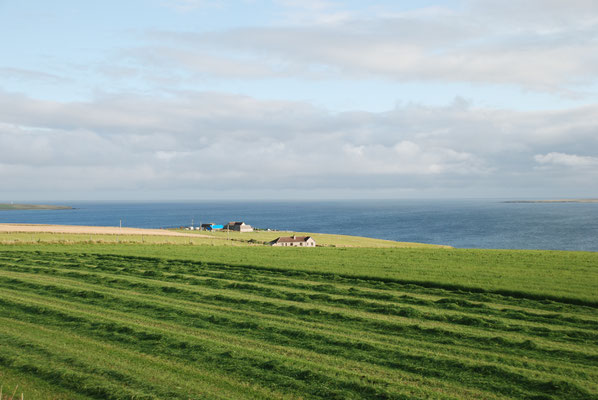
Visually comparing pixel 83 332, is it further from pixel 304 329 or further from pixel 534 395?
pixel 534 395

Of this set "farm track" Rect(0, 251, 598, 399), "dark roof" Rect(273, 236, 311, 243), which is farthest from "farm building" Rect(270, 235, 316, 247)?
"farm track" Rect(0, 251, 598, 399)

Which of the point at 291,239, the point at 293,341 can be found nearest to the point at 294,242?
the point at 291,239

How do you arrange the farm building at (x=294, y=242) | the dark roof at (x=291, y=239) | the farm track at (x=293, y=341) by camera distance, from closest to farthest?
the farm track at (x=293, y=341), the farm building at (x=294, y=242), the dark roof at (x=291, y=239)

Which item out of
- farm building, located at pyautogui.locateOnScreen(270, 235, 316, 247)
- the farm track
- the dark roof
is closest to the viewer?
the farm track

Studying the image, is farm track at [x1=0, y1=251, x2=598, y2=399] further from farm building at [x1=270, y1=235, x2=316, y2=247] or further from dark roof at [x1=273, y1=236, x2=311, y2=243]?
dark roof at [x1=273, y1=236, x2=311, y2=243]

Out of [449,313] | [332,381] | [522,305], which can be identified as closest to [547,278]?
[522,305]

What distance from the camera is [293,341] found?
45.2ft

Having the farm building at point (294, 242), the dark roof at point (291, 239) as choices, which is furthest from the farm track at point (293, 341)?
the dark roof at point (291, 239)

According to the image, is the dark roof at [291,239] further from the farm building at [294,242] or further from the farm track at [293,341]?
the farm track at [293,341]

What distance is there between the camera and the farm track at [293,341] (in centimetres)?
1047

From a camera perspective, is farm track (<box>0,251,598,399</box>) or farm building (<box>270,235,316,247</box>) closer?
farm track (<box>0,251,598,399</box>)

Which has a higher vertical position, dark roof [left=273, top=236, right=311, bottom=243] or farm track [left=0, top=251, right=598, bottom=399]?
farm track [left=0, top=251, right=598, bottom=399]

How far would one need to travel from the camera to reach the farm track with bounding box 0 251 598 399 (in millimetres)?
10469

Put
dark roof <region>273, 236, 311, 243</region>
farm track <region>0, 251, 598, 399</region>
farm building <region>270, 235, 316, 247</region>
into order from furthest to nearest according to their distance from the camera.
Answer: dark roof <region>273, 236, 311, 243</region> < farm building <region>270, 235, 316, 247</region> < farm track <region>0, 251, 598, 399</region>
